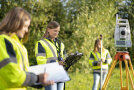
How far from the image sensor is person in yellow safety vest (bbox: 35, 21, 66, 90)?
282 centimetres

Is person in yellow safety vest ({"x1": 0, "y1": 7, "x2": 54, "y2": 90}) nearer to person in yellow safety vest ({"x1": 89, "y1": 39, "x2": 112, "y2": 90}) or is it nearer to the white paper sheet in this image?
the white paper sheet

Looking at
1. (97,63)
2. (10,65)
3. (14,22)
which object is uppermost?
(14,22)

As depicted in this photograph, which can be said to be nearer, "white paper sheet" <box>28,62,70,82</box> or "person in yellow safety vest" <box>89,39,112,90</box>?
"white paper sheet" <box>28,62,70,82</box>

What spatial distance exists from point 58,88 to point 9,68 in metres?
1.54

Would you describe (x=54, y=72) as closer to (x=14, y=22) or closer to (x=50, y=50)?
(x=14, y=22)

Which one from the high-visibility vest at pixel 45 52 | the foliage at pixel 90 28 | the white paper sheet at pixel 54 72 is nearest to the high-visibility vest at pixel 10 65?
the white paper sheet at pixel 54 72

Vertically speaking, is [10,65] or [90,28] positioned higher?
[90,28]

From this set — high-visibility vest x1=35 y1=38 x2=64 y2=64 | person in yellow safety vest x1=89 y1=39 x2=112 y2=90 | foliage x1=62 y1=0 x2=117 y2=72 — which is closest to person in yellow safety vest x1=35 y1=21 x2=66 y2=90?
high-visibility vest x1=35 y1=38 x2=64 y2=64

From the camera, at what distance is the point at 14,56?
154cm

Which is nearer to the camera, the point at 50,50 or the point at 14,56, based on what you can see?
the point at 14,56

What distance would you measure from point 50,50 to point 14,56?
1329 mm

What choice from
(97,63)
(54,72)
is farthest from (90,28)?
(54,72)

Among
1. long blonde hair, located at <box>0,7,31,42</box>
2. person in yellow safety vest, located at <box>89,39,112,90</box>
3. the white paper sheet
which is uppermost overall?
long blonde hair, located at <box>0,7,31,42</box>

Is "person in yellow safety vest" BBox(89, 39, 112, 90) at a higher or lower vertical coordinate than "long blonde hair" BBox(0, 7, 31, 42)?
lower
